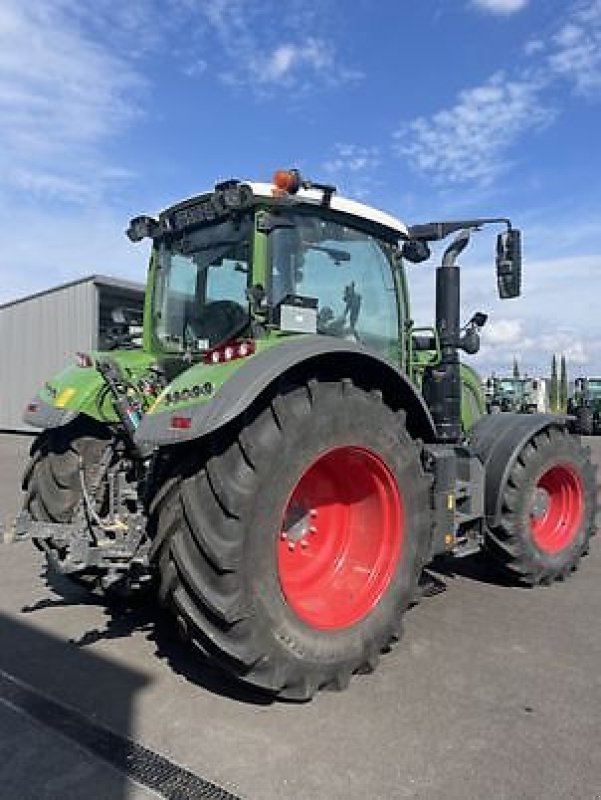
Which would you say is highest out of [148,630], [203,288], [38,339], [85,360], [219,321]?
[38,339]

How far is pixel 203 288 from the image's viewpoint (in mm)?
4516

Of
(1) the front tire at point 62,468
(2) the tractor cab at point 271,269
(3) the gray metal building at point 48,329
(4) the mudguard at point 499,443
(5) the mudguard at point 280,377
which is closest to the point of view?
(5) the mudguard at point 280,377

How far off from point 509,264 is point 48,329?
62.9 ft

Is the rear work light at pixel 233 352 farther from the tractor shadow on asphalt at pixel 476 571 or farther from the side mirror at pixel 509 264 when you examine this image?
the tractor shadow on asphalt at pixel 476 571

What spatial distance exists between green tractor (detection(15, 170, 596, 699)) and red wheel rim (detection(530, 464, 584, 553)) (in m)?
0.05

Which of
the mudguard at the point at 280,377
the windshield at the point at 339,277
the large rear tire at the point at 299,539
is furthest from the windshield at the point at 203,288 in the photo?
the large rear tire at the point at 299,539

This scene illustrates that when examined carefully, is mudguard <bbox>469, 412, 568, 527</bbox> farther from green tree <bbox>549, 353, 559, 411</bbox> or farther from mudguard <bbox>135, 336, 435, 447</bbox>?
green tree <bbox>549, 353, 559, 411</bbox>

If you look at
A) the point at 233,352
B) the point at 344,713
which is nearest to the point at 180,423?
the point at 233,352

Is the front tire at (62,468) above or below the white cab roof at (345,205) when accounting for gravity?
below

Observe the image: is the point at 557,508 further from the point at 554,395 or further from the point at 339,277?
the point at 554,395

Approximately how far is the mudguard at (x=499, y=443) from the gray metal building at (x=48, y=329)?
45.5 ft

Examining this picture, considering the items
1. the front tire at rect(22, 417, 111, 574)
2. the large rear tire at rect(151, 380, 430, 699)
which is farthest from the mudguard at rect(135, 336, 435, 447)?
the front tire at rect(22, 417, 111, 574)

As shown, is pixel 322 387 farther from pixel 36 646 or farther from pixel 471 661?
pixel 36 646

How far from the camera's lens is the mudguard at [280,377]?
3072mm
